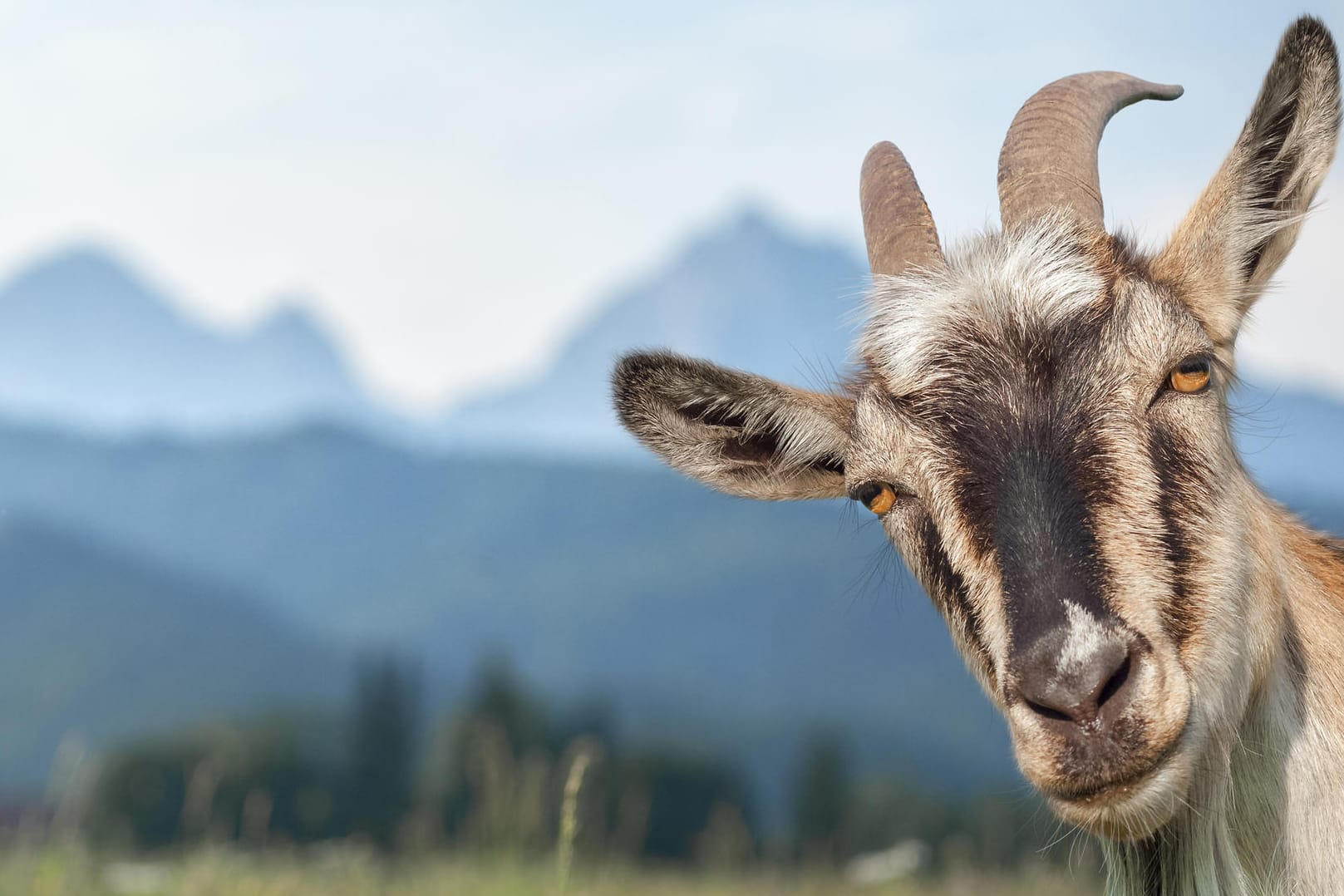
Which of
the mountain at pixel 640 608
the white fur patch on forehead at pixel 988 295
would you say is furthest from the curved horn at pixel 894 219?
the mountain at pixel 640 608

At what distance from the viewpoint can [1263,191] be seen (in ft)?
13.5

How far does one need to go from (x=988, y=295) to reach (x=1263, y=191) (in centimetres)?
93

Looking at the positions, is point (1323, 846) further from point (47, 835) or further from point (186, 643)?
point (186, 643)

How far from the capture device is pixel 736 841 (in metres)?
10.4

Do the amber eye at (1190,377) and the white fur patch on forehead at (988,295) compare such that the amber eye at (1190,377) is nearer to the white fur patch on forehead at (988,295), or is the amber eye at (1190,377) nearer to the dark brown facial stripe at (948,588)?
the white fur patch on forehead at (988,295)

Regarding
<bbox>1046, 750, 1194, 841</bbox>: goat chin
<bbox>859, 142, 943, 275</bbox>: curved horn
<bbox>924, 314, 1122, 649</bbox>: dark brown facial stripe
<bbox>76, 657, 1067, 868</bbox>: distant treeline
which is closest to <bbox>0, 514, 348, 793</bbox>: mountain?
<bbox>76, 657, 1067, 868</bbox>: distant treeline

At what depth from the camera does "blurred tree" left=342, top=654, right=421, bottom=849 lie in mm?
38719

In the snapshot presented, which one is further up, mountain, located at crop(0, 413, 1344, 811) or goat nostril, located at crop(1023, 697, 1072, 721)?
mountain, located at crop(0, 413, 1344, 811)

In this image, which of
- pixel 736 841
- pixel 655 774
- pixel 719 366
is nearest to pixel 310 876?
pixel 736 841

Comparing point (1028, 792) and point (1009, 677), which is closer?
point (1009, 677)

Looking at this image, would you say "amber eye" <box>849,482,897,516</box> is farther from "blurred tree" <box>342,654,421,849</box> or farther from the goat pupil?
"blurred tree" <box>342,654,421,849</box>

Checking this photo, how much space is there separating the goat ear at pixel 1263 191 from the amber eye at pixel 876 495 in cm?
105

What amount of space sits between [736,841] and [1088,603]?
25.4 ft

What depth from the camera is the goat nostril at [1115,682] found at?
307 centimetres
